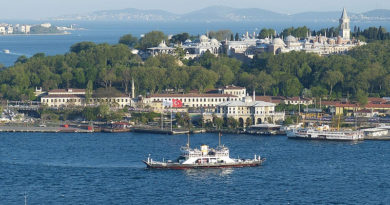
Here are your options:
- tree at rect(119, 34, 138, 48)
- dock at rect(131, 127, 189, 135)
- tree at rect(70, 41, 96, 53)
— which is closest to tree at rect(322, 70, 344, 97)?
dock at rect(131, 127, 189, 135)

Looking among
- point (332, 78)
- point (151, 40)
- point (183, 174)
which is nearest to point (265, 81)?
point (332, 78)

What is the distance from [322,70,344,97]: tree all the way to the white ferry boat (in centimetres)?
1458

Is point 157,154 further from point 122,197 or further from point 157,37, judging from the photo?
point 157,37

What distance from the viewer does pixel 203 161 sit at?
4122cm

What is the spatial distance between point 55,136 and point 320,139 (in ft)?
42.9

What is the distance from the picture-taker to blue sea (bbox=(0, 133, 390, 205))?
35656 mm

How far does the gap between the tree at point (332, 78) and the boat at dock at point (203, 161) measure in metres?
24.3

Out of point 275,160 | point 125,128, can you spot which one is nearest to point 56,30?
point 125,128

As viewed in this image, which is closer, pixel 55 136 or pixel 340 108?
pixel 55 136

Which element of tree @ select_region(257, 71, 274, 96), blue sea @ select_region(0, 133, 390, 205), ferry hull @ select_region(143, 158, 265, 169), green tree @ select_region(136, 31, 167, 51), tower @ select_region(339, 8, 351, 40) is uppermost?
tower @ select_region(339, 8, 351, 40)

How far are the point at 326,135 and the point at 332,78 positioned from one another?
15.4 meters

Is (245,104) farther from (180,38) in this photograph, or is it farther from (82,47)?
(180,38)

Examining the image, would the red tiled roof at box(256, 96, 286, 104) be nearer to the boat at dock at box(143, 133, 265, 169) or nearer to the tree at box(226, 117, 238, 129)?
the tree at box(226, 117, 238, 129)

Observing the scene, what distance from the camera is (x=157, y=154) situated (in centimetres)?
4450
